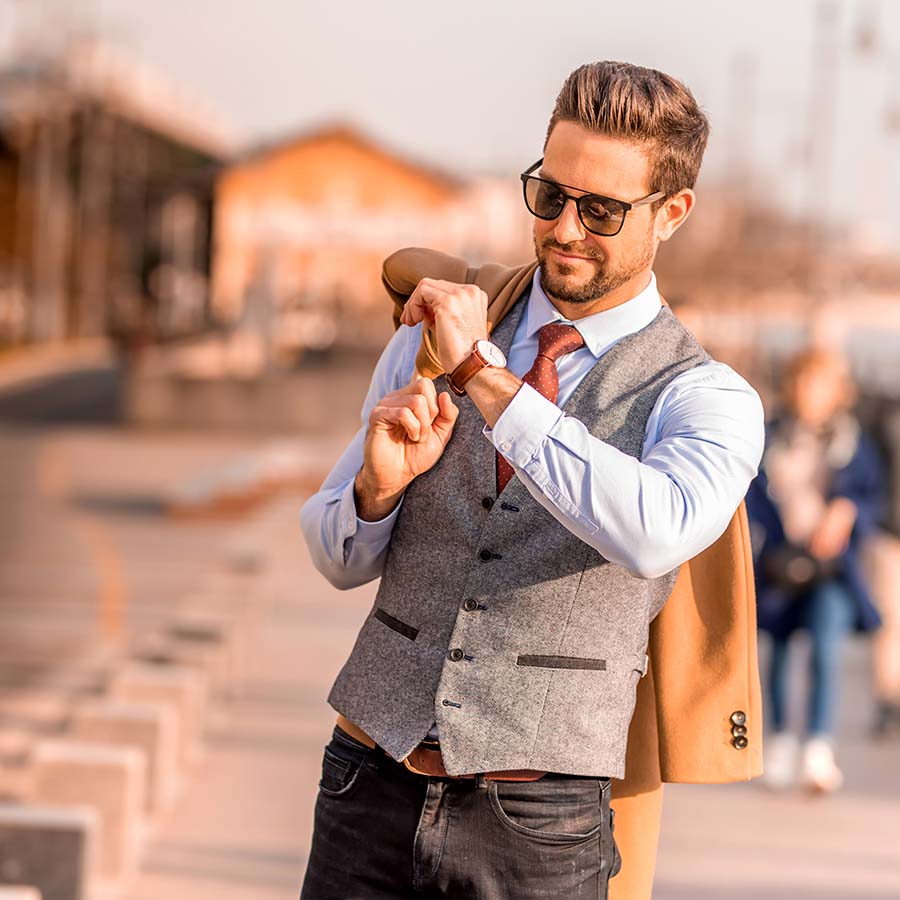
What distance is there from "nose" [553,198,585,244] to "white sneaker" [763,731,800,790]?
211 inches

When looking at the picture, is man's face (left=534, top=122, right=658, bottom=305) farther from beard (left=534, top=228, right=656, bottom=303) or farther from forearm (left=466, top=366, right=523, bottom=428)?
forearm (left=466, top=366, right=523, bottom=428)

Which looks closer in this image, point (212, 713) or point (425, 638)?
point (425, 638)

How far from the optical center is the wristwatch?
2854mm

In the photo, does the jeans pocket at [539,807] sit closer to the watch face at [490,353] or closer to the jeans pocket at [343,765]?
the jeans pocket at [343,765]

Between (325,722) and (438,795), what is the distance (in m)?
6.23

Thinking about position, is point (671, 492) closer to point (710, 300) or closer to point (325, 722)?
point (325, 722)

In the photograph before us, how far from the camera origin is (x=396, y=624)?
3.11 meters

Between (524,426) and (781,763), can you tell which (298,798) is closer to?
(781,763)

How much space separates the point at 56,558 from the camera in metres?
17.5

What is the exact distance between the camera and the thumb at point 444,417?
117 inches

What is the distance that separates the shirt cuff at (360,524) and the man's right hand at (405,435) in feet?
0.28

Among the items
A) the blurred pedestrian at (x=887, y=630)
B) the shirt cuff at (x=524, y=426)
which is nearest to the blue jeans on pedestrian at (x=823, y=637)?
the blurred pedestrian at (x=887, y=630)

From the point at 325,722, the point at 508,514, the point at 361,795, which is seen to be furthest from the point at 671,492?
the point at 325,722

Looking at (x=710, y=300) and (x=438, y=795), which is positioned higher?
(x=710, y=300)
